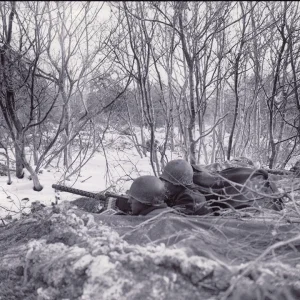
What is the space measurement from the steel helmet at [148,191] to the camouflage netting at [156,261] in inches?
14.2

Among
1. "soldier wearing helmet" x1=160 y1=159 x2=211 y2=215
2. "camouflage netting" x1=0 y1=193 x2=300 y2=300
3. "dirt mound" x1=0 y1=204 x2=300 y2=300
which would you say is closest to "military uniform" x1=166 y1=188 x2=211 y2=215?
"soldier wearing helmet" x1=160 y1=159 x2=211 y2=215

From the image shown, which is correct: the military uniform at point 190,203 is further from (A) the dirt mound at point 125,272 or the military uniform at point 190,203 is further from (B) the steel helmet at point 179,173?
(A) the dirt mound at point 125,272

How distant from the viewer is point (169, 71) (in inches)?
290

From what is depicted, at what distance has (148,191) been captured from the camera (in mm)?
3396

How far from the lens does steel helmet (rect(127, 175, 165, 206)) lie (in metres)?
3.40

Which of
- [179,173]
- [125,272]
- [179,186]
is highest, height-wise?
[179,173]

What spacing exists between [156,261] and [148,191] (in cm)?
123

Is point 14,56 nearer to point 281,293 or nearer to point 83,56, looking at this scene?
point 83,56

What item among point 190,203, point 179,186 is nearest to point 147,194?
point 190,203

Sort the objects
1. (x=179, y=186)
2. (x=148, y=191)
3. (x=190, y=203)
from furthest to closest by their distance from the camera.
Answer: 1. (x=179, y=186)
2. (x=190, y=203)
3. (x=148, y=191)

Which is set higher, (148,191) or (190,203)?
(148,191)

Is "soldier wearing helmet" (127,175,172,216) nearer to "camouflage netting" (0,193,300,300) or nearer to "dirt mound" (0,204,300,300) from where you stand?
"camouflage netting" (0,193,300,300)

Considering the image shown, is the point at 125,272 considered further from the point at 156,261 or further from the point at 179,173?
the point at 179,173

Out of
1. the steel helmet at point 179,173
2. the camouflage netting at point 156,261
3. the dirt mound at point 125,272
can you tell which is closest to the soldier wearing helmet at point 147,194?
the camouflage netting at point 156,261
